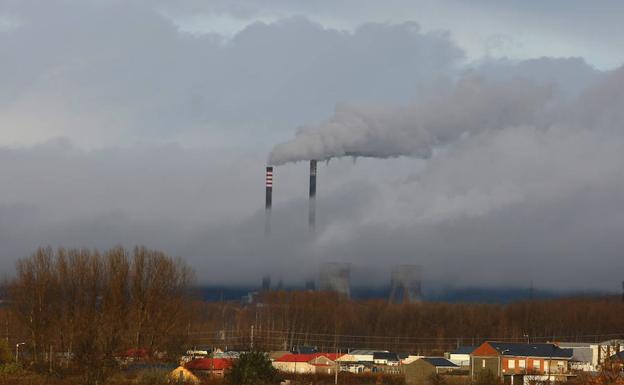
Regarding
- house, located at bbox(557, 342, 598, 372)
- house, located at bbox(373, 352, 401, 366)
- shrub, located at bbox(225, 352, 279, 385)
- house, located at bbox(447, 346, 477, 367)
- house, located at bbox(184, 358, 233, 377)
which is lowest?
house, located at bbox(373, 352, 401, 366)

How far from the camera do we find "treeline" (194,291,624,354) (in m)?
82.0

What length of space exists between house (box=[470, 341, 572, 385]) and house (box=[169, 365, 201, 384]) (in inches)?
745

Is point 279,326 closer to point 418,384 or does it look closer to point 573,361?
point 573,361

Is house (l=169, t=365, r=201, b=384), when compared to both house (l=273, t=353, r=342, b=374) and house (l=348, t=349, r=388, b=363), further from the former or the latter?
house (l=348, t=349, r=388, b=363)

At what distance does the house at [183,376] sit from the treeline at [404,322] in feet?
124

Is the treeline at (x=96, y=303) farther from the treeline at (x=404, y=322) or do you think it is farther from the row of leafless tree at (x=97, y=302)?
the treeline at (x=404, y=322)

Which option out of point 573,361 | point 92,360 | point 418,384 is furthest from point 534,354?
point 92,360

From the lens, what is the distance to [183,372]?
39156 millimetres

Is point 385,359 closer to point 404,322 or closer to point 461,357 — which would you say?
point 461,357

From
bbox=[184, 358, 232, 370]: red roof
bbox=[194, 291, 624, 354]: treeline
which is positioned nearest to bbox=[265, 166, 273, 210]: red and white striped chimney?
bbox=[194, 291, 624, 354]: treeline

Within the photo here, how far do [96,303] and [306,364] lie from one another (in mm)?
12426

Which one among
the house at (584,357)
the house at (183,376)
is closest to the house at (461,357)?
the house at (584,357)

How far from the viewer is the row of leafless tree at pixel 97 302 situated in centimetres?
5156

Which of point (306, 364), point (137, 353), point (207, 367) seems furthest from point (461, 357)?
point (207, 367)
